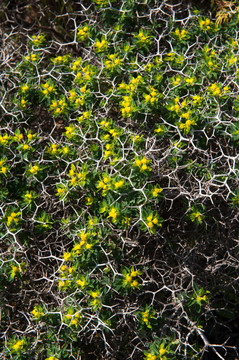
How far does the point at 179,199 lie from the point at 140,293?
615 millimetres

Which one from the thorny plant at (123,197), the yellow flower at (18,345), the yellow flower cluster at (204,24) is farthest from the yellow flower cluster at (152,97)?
the yellow flower at (18,345)

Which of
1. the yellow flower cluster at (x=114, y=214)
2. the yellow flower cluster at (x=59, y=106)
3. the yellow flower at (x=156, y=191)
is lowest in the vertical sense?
the yellow flower cluster at (x=114, y=214)

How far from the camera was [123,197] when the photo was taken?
218cm

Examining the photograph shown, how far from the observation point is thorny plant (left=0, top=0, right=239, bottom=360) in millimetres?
2150

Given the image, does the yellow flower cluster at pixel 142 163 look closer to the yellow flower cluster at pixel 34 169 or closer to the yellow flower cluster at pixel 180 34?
the yellow flower cluster at pixel 34 169

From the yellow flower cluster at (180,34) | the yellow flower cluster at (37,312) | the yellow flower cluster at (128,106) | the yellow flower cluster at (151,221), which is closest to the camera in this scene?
the yellow flower cluster at (151,221)

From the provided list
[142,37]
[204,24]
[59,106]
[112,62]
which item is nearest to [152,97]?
[112,62]

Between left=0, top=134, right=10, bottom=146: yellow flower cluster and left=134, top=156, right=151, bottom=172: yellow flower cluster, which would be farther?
left=0, top=134, right=10, bottom=146: yellow flower cluster

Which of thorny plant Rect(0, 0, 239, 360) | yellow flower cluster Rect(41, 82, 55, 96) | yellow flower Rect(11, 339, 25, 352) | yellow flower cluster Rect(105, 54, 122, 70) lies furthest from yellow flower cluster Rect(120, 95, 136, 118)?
yellow flower Rect(11, 339, 25, 352)

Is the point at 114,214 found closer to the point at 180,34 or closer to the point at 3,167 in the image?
the point at 3,167

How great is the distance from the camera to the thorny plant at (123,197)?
2150 millimetres

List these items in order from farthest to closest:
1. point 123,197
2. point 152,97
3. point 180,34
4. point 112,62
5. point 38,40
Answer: point 38,40
point 180,34
point 112,62
point 152,97
point 123,197

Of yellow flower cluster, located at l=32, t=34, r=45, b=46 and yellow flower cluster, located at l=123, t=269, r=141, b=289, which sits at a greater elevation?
yellow flower cluster, located at l=32, t=34, r=45, b=46

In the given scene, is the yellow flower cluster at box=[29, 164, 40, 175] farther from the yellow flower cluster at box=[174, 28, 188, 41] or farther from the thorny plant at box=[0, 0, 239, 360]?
the yellow flower cluster at box=[174, 28, 188, 41]
